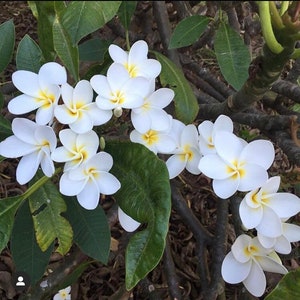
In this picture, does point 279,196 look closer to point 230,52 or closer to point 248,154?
point 248,154

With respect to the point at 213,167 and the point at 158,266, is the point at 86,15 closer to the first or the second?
the point at 213,167

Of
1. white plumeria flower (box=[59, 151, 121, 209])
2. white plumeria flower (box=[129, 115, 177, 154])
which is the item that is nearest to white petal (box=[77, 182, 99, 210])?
white plumeria flower (box=[59, 151, 121, 209])

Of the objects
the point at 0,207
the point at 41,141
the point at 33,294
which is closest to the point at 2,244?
the point at 0,207

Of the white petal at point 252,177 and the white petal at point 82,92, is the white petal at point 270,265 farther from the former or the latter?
the white petal at point 82,92

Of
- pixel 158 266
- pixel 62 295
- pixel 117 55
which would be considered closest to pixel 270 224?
pixel 117 55

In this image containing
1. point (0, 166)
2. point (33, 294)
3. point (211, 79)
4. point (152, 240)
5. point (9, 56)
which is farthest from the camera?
point (0, 166)

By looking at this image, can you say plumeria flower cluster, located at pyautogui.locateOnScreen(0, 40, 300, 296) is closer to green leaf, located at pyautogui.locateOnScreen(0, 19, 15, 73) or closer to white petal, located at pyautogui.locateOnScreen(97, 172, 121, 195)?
white petal, located at pyautogui.locateOnScreen(97, 172, 121, 195)
